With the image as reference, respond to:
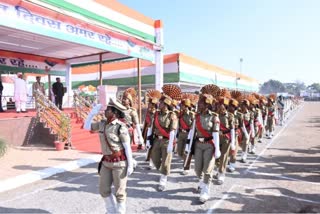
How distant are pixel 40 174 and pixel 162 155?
3.08m

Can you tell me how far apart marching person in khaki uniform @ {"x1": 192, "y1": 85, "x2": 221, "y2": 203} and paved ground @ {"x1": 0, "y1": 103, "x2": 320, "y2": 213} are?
1.29 ft

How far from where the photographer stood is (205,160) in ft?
17.0

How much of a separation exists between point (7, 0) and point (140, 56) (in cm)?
Result: 720

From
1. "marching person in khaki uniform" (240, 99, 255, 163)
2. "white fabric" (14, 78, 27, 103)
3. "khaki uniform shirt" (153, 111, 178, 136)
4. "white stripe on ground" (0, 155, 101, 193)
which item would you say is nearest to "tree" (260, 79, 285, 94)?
"white fabric" (14, 78, 27, 103)

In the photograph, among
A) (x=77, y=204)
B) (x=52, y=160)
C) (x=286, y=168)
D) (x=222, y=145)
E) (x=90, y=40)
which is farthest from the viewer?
(x=90, y=40)

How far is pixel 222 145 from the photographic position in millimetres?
6336

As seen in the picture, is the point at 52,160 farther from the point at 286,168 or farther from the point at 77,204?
the point at 286,168

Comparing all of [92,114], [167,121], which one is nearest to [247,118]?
[167,121]

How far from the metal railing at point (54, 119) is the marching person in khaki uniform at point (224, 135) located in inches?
223

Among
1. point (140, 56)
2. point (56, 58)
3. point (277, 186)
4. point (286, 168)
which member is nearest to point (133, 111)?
point (277, 186)

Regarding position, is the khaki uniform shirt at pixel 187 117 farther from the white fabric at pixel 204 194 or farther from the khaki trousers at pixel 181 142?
the white fabric at pixel 204 194

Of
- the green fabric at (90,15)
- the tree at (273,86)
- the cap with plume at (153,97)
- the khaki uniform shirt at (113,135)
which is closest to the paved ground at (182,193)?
the khaki uniform shirt at (113,135)

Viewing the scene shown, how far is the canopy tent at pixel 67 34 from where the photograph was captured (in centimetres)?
892

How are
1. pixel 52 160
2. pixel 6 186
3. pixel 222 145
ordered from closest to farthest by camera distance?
pixel 6 186
pixel 222 145
pixel 52 160
